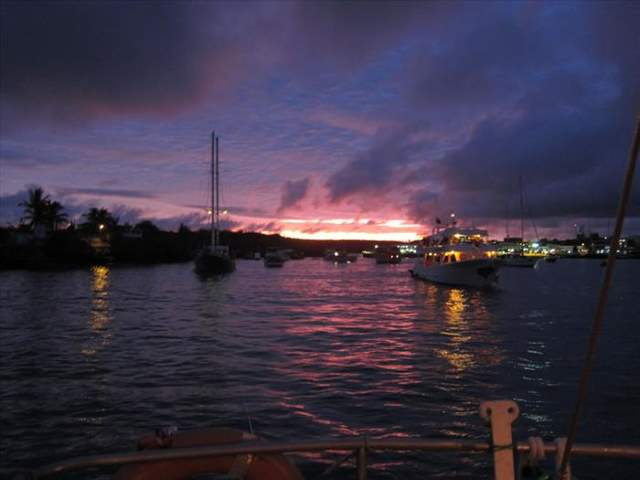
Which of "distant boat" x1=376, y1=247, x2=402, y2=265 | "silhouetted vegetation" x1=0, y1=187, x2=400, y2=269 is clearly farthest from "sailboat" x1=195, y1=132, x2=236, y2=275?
"distant boat" x1=376, y1=247, x2=402, y2=265

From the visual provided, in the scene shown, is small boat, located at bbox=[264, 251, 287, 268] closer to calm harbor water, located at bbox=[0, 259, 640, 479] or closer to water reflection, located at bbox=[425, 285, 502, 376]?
water reflection, located at bbox=[425, 285, 502, 376]

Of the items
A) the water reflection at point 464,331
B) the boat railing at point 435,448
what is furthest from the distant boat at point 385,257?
the boat railing at point 435,448

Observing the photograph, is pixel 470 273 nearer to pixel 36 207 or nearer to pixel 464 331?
pixel 464 331

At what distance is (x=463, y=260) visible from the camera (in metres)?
56.2

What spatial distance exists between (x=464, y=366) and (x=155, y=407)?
395 inches

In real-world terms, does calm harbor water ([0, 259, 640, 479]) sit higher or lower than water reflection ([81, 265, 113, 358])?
lower

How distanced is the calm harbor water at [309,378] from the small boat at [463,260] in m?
21.2

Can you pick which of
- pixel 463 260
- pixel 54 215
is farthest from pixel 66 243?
pixel 463 260

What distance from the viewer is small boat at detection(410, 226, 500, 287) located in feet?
179

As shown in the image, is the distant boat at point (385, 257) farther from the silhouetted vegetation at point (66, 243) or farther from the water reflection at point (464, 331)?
the water reflection at point (464, 331)

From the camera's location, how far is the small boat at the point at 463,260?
54438 millimetres

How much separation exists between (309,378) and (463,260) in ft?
141

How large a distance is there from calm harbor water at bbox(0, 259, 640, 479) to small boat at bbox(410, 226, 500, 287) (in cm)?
2119

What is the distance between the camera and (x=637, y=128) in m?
2.42
